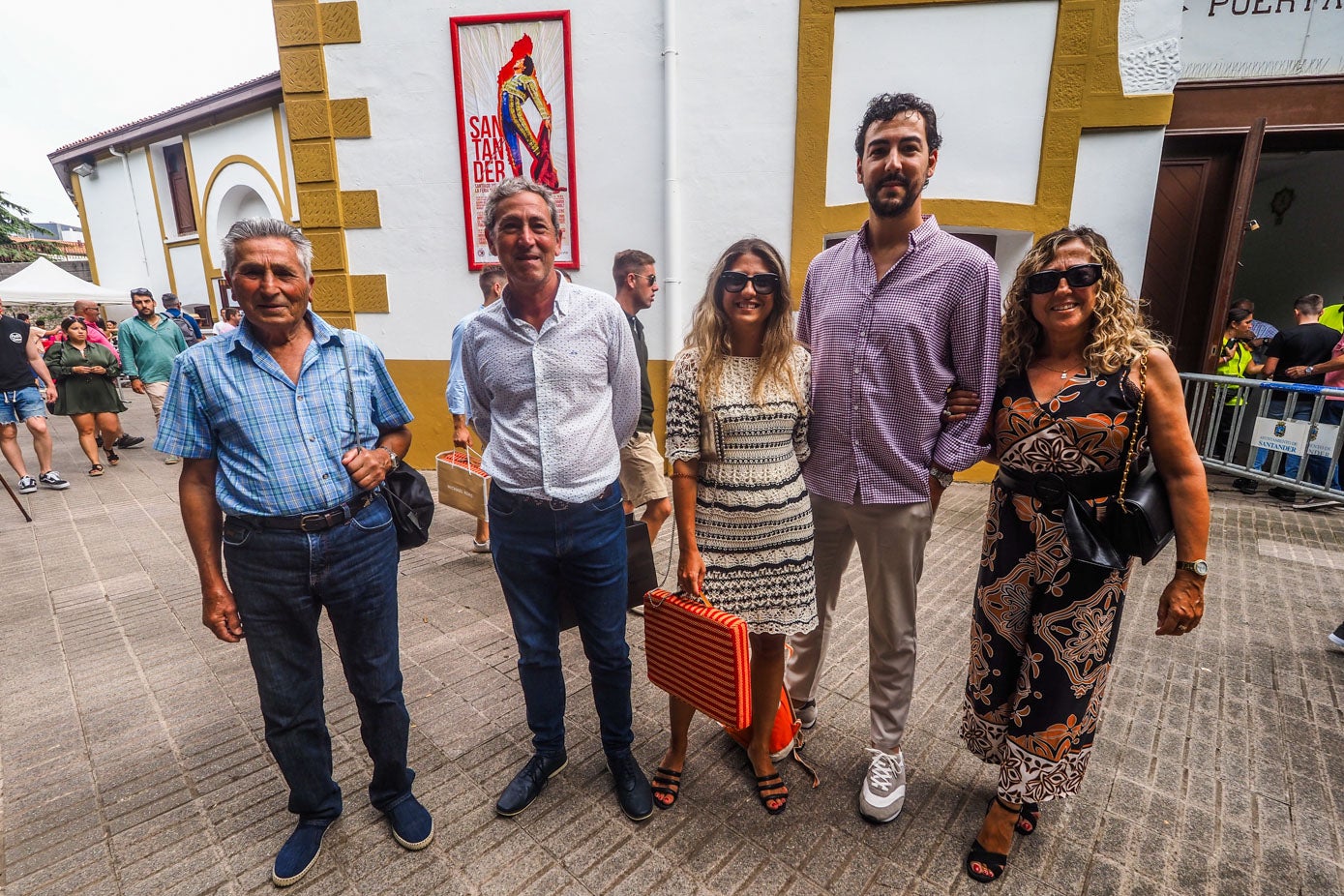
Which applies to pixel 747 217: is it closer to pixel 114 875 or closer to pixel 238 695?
pixel 238 695

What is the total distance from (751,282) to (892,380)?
1.90 ft

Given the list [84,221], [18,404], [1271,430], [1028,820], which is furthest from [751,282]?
[84,221]

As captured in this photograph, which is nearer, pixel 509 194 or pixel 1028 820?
pixel 509 194

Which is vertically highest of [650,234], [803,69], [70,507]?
[803,69]

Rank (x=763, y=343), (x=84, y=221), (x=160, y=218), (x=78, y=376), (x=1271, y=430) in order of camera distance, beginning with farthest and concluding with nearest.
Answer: (x=84, y=221) < (x=160, y=218) < (x=78, y=376) < (x=1271, y=430) < (x=763, y=343)

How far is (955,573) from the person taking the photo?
437cm

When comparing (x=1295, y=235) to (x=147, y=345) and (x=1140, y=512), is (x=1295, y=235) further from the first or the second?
(x=147, y=345)

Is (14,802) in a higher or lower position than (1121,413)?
lower

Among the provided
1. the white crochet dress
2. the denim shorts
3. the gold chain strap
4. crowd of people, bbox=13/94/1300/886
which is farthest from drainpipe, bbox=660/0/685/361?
the denim shorts

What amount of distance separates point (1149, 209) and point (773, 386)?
17.3ft

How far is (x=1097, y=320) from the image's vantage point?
1.87 meters

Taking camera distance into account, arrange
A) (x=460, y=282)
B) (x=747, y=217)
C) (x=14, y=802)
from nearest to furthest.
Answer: (x=14, y=802)
(x=747, y=217)
(x=460, y=282)

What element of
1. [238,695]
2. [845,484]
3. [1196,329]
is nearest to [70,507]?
[238,695]

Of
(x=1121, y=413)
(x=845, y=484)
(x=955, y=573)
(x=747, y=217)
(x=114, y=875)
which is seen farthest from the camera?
(x=747, y=217)
